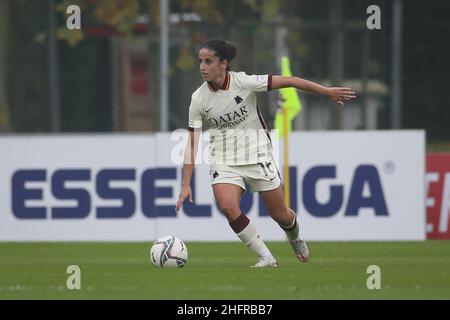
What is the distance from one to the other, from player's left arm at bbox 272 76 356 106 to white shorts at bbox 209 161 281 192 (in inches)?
30.9

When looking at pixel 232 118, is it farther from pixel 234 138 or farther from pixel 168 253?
pixel 168 253

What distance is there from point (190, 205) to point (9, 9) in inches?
183

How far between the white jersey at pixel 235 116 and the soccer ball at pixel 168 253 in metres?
0.90

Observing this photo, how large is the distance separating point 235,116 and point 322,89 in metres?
0.90

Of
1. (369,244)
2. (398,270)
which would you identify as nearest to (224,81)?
(398,270)

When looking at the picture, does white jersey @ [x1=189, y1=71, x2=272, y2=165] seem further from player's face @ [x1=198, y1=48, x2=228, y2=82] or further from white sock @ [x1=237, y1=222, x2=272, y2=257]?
white sock @ [x1=237, y1=222, x2=272, y2=257]

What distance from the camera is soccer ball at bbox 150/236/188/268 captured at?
11805 mm

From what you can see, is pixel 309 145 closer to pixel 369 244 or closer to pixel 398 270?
pixel 369 244

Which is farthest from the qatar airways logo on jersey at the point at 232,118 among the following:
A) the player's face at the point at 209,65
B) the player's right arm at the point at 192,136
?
the player's face at the point at 209,65

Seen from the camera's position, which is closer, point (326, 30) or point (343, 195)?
point (343, 195)

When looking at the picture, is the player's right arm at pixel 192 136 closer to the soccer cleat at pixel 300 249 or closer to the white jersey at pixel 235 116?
the white jersey at pixel 235 116

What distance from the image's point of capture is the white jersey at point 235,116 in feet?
37.6

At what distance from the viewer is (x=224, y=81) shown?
1146 cm

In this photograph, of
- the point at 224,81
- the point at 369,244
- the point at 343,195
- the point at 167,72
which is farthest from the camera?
the point at 167,72
